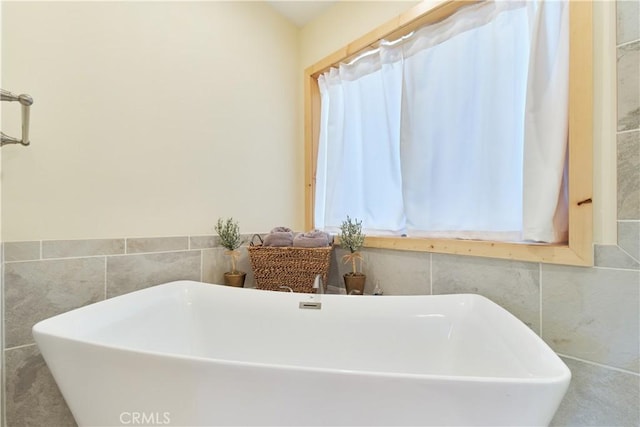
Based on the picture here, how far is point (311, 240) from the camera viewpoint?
1.49 metres

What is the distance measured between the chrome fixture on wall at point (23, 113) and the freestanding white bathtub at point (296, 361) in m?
0.60

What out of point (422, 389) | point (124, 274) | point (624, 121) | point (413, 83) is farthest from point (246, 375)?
point (413, 83)

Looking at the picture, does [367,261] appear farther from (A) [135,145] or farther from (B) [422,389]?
(A) [135,145]

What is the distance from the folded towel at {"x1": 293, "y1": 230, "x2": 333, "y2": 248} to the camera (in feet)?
4.86

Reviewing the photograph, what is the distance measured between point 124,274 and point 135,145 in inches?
22.5

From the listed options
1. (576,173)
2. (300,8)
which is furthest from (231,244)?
(300,8)

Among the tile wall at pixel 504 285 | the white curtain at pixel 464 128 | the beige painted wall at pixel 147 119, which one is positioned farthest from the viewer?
the beige painted wall at pixel 147 119

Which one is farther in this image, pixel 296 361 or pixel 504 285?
pixel 296 361

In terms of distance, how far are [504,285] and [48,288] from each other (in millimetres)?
1700

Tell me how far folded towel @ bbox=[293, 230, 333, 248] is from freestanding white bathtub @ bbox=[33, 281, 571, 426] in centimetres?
31

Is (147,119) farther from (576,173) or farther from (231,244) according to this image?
(576,173)

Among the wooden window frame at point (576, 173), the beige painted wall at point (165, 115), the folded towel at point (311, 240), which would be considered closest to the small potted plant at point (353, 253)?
the folded towel at point (311, 240)

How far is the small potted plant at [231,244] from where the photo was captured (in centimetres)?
150

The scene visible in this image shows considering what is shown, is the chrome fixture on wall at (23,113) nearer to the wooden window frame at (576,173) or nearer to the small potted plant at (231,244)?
the small potted plant at (231,244)
